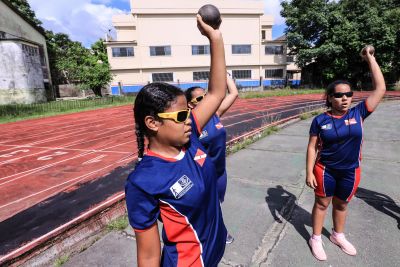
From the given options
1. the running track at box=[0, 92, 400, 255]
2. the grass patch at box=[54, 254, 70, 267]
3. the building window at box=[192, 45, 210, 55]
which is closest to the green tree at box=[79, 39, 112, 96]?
the building window at box=[192, 45, 210, 55]

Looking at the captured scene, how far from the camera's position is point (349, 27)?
2352cm

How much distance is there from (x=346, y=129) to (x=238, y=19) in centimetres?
3038

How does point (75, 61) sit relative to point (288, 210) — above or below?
above

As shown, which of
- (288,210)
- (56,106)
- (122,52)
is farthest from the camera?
(122,52)

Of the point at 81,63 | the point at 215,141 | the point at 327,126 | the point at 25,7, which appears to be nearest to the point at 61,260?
the point at 215,141

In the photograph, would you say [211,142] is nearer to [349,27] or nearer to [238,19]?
[349,27]

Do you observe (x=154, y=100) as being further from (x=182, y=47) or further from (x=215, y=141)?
(x=182, y=47)

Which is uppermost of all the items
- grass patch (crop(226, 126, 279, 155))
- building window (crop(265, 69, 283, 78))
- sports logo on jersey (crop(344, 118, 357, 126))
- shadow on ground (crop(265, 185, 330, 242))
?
building window (crop(265, 69, 283, 78))

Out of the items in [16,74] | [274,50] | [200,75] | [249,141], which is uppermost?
[274,50]

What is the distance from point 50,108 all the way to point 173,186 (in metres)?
20.4

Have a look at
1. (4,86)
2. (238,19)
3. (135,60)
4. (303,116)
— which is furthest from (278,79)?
(4,86)

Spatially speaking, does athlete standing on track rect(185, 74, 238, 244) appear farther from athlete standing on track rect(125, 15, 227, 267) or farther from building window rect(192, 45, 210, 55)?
building window rect(192, 45, 210, 55)

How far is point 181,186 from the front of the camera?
1.26m

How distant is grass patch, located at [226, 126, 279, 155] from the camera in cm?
634
